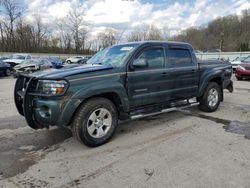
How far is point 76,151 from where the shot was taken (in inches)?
172

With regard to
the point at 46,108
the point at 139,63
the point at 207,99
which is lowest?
the point at 207,99

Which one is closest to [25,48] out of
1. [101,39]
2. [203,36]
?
[101,39]

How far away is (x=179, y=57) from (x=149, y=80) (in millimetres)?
1258

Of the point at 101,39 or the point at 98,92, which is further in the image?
the point at 101,39

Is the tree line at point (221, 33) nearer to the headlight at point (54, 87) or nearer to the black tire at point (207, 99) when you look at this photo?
the black tire at point (207, 99)

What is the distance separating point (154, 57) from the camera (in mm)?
5457

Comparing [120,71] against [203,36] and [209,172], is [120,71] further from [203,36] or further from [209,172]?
[203,36]

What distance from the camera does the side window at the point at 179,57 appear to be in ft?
19.1

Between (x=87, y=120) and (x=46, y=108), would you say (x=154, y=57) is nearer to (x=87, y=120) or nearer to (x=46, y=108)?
(x=87, y=120)

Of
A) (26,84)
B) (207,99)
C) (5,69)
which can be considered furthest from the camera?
(5,69)

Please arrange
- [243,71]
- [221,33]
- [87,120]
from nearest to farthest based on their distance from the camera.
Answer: [87,120] → [243,71] → [221,33]

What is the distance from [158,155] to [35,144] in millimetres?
2217

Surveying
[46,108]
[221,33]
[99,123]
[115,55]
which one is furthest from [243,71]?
[221,33]

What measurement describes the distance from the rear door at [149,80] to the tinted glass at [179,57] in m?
0.28
